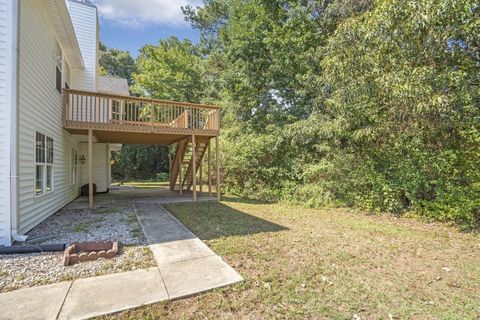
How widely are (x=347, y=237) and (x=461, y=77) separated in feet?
12.7

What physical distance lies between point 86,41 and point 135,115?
4.67 m

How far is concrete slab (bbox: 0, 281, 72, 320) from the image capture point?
249 cm

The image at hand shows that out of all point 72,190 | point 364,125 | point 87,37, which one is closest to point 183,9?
point 87,37

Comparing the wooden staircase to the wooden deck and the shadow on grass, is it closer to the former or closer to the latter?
the wooden deck

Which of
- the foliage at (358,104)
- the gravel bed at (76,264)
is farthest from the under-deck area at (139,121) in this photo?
the foliage at (358,104)

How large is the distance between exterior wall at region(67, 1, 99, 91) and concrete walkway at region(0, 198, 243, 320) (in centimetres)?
945

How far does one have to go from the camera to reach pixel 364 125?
7996mm

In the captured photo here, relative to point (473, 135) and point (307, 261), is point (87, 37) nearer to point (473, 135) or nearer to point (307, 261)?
point (307, 261)

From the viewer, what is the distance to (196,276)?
334 centimetres

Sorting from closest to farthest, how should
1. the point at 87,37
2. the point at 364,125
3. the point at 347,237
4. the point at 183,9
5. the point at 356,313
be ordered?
the point at 356,313
the point at 347,237
the point at 364,125
the point at 87,37
the point at 183,9

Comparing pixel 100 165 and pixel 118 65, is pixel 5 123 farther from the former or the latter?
pixel 118 65

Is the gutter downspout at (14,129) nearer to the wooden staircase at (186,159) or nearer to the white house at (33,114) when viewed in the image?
the white house at (33,114)

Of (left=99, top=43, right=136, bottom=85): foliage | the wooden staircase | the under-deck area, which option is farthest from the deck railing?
(left=99, top=43, right=136, bottom=85): foliage

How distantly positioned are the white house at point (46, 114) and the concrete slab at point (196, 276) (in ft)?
10.1
